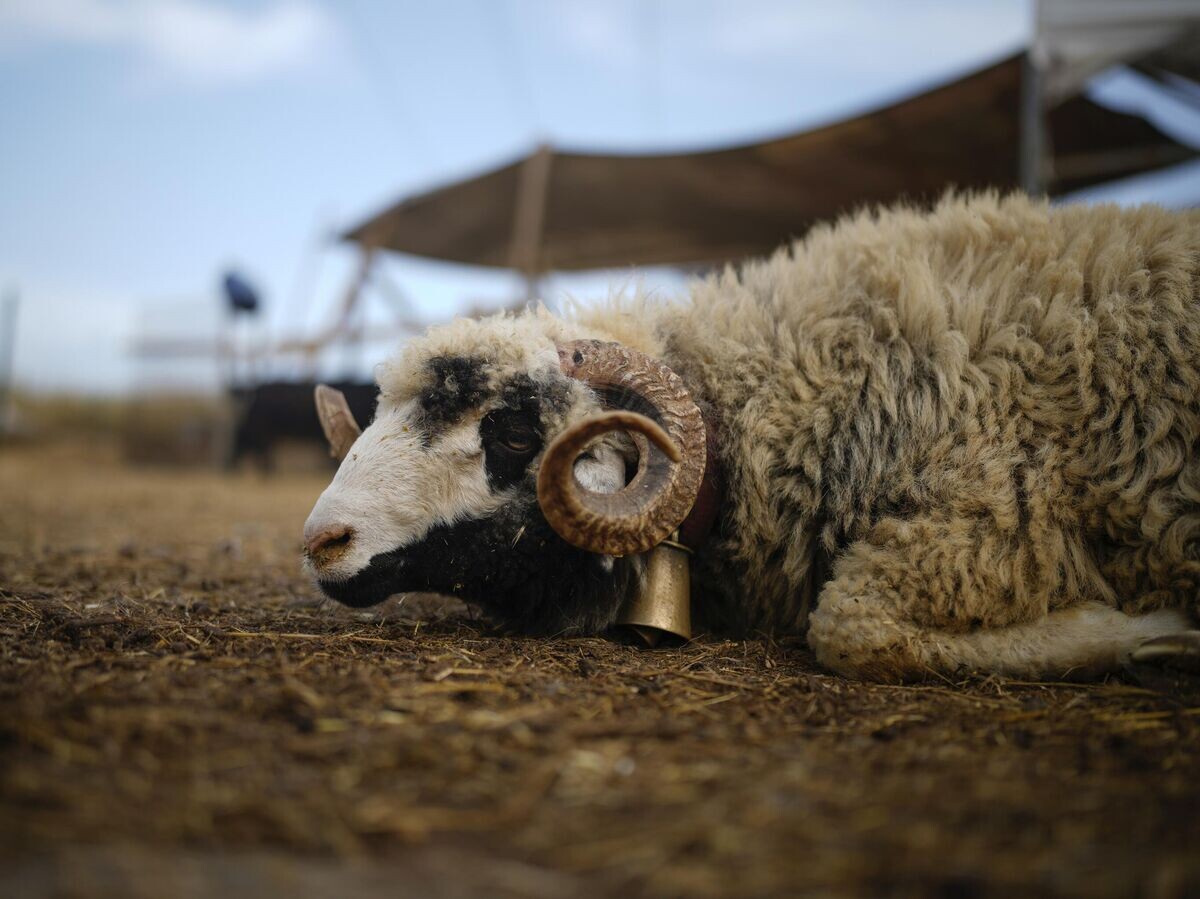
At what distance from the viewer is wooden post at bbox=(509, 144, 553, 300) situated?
342 inches

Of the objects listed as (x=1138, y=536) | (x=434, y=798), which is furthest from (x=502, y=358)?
(x=1138, y=536)

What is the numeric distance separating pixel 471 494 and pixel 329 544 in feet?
1.72

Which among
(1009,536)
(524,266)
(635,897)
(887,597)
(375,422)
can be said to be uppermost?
(524,266)

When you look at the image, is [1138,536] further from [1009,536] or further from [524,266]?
[524,266]

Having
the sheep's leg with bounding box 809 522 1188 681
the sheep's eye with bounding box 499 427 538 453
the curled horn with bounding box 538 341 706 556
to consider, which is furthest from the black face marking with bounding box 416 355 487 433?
the sheep's leg with bounding box 809 522 1188 681

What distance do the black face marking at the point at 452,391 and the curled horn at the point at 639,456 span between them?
0.32 metres

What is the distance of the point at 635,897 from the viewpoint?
1236 millimetres

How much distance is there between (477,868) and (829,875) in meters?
0.56

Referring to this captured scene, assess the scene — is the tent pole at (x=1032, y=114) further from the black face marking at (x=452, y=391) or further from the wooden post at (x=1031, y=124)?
the black face marking at (x=452, y=391)

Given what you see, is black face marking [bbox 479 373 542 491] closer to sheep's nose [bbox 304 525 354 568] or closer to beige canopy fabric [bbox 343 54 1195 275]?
sheep's nose [bbox 304 525 354 568]

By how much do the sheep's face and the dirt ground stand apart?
0.77ft

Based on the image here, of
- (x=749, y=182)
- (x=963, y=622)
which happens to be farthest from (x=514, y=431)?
(x=749, y=182)

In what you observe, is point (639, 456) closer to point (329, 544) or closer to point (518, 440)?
point (518, 440)

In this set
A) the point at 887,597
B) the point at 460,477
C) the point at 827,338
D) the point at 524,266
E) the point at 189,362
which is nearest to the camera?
the point at 887,597
